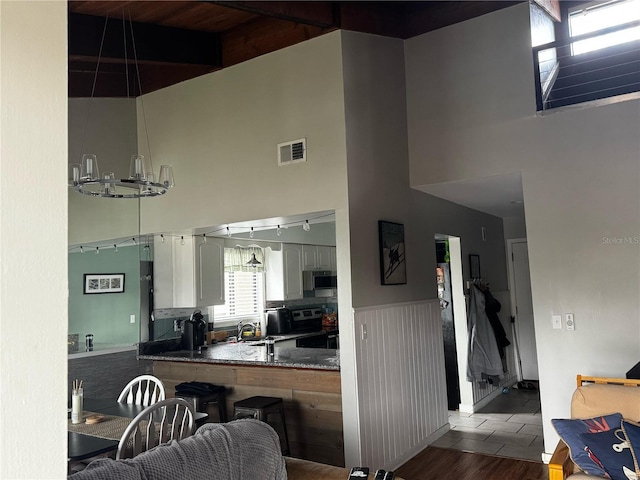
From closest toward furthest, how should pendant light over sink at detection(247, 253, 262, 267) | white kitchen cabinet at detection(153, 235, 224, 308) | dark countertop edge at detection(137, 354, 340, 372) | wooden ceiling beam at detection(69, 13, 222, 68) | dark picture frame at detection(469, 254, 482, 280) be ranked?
1. dark countertop edge at detection(137, 354, 340, 372)
2. wooden ceiling beam at detection(69, 13, 222, 68)
3. white kitchen cabinet at detection(153, 235, 224, 308)
4. dark picture frame at detection(469, 254, 482, 280)
5. pendant light over sink at detection(247, 253, 262, 267)

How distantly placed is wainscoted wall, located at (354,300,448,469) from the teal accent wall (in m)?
2.49

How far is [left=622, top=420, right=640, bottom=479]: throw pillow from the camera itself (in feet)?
8.48

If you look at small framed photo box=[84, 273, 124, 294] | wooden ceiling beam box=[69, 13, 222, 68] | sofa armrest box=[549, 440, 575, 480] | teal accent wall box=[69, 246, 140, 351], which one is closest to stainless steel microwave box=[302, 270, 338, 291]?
teal accent wall box=[69, 246, 140, 351]

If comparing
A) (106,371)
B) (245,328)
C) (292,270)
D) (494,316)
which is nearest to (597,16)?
(494,316)

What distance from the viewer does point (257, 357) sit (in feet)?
15.1

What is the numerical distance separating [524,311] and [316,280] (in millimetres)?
2942

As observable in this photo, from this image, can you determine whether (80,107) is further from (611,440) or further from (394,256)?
(611,440)

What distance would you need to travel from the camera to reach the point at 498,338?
636 centimetres

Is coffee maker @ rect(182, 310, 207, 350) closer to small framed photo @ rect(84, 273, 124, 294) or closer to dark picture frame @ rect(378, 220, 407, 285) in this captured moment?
small framed photo @ rect(84, 273, 124, 294)

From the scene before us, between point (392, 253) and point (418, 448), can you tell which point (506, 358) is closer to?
point (418, 448)

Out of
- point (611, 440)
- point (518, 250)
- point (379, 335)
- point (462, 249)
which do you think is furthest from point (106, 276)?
point (518, 250)

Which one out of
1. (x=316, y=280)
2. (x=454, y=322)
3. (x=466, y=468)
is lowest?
(x=466, y=468)

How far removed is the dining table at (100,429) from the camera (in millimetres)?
2645

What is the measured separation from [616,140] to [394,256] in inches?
75.3
